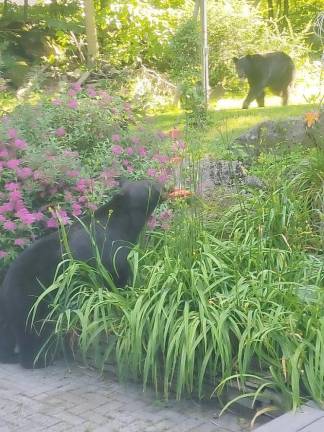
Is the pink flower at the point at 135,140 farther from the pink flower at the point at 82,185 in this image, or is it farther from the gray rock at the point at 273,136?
the gray rock at the point at 273,136

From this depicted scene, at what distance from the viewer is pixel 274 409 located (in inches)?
147

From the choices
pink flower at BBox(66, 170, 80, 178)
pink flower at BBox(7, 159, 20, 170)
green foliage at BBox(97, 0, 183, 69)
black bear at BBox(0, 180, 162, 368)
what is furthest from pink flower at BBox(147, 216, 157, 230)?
green foliage at BBox(97, 0, 183, 69)

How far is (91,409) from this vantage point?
403cm

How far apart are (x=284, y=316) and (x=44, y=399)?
1471 mm

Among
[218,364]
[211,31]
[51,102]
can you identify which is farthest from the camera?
[211,31]

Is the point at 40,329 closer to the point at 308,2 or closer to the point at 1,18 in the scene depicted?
the point at 1,18

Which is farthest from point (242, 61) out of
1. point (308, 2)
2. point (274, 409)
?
point (308, 2)

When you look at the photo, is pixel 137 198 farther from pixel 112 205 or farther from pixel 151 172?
pixel 151 172

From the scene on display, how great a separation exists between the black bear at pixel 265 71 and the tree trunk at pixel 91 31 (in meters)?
4.28

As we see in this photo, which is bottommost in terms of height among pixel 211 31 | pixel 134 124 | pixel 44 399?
pixel 44 399

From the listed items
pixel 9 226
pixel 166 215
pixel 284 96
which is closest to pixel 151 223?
pixel 166 215

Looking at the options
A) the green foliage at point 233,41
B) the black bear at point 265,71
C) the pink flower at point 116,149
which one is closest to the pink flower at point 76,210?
the pink flower at point 116,149

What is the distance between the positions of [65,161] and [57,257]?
81 cm

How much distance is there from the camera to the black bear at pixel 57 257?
460cm
